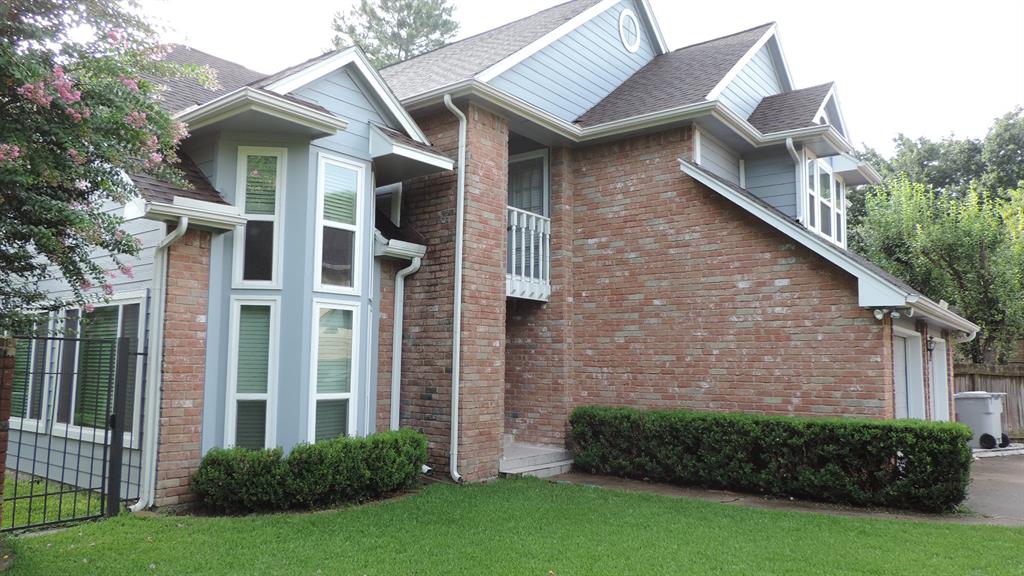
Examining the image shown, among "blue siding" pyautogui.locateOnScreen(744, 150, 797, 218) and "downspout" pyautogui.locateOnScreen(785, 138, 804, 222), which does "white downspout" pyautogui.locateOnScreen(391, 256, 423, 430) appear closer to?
"blue siding" pyautogui.locateOnScreen(744, 150, 797, 218)

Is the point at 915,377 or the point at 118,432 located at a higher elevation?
the point at 915,377

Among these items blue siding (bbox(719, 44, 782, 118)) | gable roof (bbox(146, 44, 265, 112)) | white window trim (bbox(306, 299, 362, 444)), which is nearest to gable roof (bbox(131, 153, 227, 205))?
gable roof (bbox(146, 44, 265, 112))

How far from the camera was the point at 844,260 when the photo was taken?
8.73m

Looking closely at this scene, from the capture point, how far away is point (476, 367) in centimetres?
941

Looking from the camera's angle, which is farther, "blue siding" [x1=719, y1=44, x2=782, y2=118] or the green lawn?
"blue siding" [x1=719, y1=44, x2=782, y2=118]

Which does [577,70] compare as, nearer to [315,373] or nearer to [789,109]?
[789,109]

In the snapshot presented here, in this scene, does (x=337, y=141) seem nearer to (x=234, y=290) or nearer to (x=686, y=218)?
(x=234, y=290)

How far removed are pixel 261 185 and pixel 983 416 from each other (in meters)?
14.7

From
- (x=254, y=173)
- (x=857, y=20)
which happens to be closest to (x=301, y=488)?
(x=254, y=173)

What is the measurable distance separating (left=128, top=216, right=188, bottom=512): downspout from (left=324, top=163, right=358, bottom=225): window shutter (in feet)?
5.46

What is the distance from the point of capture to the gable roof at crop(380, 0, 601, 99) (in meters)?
10.7

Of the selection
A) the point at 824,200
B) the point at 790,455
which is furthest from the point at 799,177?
the point at 790,455

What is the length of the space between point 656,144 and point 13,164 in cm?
844

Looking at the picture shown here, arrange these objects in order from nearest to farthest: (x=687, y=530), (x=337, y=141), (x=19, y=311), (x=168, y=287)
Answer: (x=19, y=311), (x=687, y=530), (x=168, y=287), (x=337, y=141)
